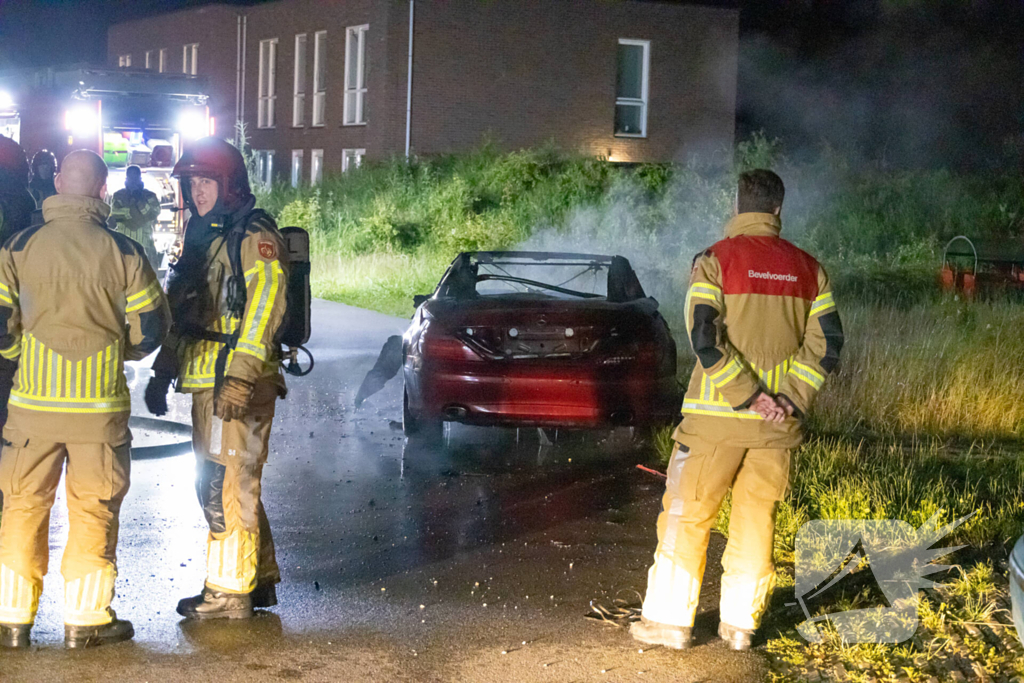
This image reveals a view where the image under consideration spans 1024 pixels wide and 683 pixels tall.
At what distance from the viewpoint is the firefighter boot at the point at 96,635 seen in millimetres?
4566

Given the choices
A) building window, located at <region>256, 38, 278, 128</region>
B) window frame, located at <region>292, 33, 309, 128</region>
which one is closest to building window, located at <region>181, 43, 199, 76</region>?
building window, located at <region>256, 38, 278, 128</region>

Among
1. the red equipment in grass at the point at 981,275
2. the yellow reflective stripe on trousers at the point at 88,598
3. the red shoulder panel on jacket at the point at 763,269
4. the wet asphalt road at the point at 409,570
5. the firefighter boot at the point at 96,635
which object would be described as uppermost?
the red shoulder panel on jacket at the point at 763,269

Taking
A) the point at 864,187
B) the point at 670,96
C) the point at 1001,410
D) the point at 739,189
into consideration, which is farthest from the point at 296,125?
the point at 739,189

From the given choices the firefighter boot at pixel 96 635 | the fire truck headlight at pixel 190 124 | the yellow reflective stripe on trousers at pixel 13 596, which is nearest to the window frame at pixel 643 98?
the fire truck headlight at pixel 190 124

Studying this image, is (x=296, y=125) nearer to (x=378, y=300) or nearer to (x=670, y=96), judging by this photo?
(x=670, y=96)

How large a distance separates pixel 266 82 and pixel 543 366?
30198mm

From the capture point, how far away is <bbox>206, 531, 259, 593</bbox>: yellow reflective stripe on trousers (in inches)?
192

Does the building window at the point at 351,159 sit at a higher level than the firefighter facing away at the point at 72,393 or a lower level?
higher

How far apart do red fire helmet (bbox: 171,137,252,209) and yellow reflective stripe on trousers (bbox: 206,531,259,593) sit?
1.29m

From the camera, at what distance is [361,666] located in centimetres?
453

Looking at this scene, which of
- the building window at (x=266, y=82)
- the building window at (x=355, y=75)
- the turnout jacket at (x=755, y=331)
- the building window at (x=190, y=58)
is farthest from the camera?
the building window at (x=190, y=58)

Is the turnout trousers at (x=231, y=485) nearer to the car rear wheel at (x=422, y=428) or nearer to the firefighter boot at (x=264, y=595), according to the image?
the firefighter boot at (x=264, y=595)

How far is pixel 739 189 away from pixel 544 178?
22.0 m

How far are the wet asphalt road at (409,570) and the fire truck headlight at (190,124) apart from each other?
52.6 ft
